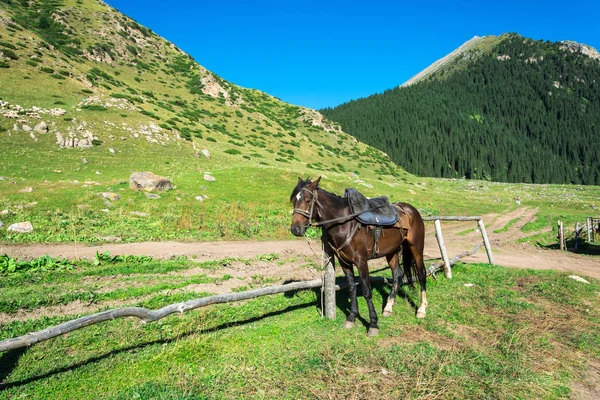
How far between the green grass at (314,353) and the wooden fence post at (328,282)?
11.4 inches

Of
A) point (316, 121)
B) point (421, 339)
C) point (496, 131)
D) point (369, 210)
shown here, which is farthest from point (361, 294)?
point (496, 131)

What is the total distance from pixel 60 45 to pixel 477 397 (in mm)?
78678

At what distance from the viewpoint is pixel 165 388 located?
4.62 metres

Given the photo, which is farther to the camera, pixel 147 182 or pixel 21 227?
pixel 147 182

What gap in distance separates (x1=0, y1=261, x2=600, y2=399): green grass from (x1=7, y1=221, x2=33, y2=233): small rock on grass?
9529mm

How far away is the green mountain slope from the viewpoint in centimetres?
1958

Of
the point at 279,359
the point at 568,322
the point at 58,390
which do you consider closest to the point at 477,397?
the point at 279,359

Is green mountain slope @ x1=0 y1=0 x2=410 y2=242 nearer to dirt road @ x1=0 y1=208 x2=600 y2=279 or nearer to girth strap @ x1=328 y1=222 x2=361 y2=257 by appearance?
dirt road @ x1=0 y1=208 x2=600 y2=279

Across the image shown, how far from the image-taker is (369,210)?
7.23 metres

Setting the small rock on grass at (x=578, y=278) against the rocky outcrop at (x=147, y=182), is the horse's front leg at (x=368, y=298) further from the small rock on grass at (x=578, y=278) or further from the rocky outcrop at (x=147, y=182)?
the rocky outcrop at (x=147, y=182)

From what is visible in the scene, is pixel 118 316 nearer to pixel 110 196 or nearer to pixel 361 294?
pixel 361 294

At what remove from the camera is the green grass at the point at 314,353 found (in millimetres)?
4711

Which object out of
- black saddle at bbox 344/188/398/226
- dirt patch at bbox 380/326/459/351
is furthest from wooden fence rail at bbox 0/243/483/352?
black saddle at bbox 344/188/398/226

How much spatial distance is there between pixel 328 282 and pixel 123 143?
35.3 metres
